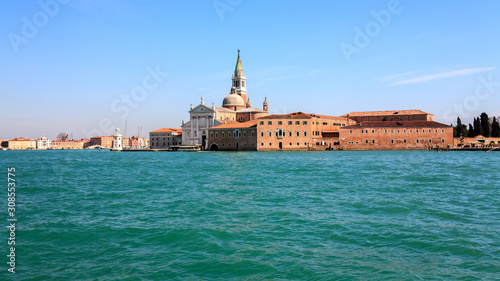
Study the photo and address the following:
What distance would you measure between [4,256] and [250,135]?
5267 cm

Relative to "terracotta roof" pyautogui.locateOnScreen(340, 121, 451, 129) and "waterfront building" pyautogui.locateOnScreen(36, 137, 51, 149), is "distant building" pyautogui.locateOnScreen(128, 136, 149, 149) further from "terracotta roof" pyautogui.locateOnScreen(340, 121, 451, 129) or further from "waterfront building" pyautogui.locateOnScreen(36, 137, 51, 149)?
"terracotta roof" pyautogui.locateOnScreen(340, 121, 451, 129)

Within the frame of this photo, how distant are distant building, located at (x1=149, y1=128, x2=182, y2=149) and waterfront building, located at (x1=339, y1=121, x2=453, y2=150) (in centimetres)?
3849

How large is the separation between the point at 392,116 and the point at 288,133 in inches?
702

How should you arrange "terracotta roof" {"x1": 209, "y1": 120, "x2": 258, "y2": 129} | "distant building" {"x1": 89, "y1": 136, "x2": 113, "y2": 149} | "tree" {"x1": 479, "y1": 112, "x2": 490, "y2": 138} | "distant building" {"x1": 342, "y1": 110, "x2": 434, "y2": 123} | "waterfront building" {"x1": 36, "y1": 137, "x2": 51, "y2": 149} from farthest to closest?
"waterfront building" {"x1": 36, "y1": 137, "x2": 51, "y2": 149} → "distant building" {"x1": 89, "y1": 136, "x2": 113, "y2": 149} → "distant building" {"x1": 342, "y1": 110, "x2": 434, "y2": 123} → "terracotta roof" {"x1": 209, "y1": 120, "x2": 258, "y2": 129} → "tree" {"x1": 479, "y1": 112, "x2": 490, "y2": 138}

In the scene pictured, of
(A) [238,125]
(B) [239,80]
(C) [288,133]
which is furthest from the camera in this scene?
(B) [239,80]

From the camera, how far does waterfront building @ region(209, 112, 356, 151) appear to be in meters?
56.2

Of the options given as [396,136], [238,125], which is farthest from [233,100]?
[396,136]

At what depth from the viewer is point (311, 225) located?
29.7 feet

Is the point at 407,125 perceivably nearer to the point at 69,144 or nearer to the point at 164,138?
the point at 164,138

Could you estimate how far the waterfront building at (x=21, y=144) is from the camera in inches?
5792

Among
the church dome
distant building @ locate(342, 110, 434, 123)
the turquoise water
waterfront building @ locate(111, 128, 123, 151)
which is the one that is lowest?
the turquoise water

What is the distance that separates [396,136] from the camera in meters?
55.1

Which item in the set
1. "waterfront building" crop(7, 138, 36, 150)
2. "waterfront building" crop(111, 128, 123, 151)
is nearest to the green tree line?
"waterfront building" crop(111, 128, 123, 151)

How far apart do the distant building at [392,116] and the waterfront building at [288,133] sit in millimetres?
7813
